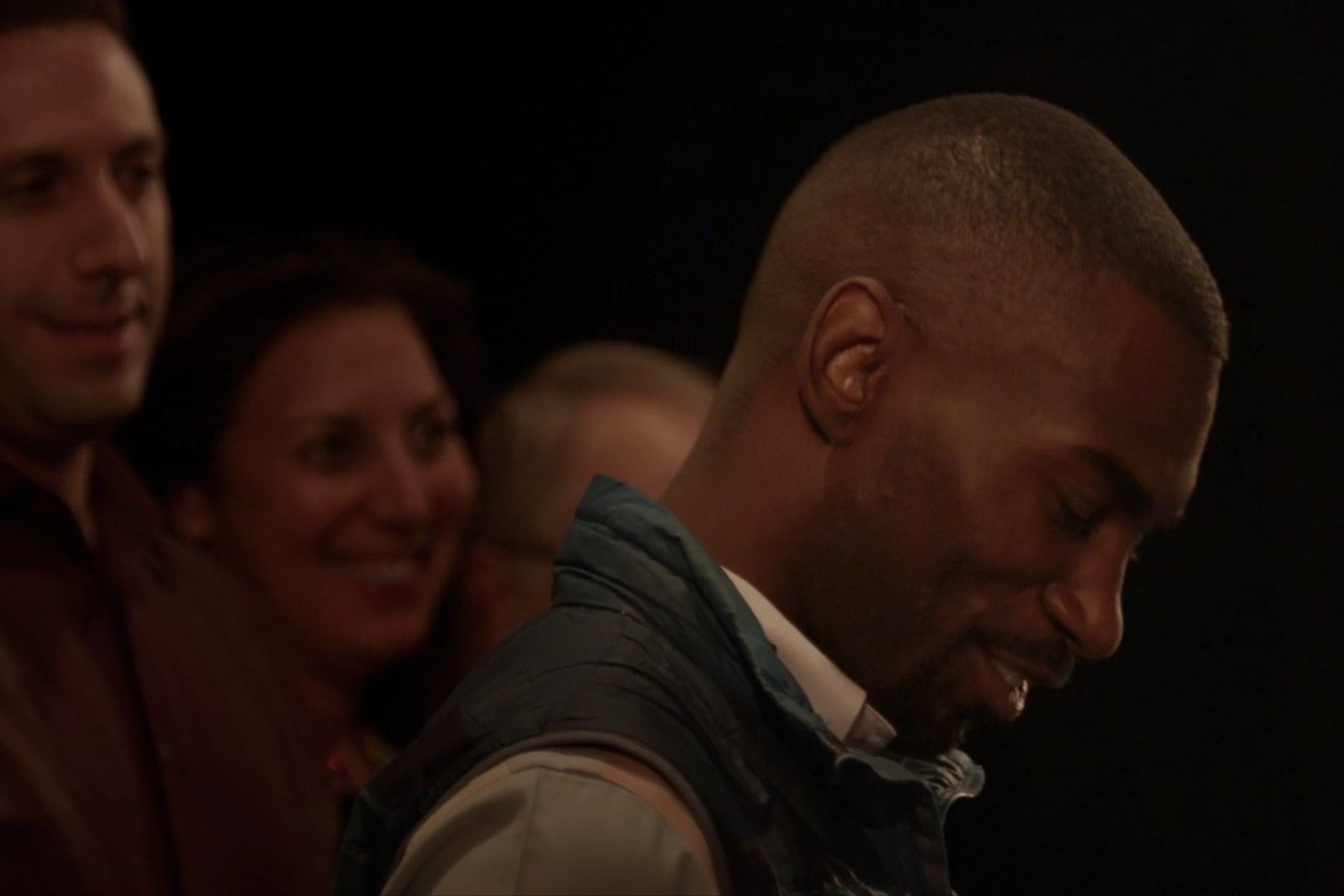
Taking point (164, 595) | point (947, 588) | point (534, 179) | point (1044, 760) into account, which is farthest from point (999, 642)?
point (534, 179)

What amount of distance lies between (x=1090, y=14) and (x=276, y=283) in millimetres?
655

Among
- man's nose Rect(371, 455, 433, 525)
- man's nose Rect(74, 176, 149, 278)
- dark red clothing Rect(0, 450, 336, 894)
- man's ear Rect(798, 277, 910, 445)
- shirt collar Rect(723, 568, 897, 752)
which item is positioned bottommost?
dark red clothing Rect(0, 450, 336, 894)

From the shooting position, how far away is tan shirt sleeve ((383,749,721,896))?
854 millimetres

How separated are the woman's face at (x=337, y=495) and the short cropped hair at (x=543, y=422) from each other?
2.4 inches

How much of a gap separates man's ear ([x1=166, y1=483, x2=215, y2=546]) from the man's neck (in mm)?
215

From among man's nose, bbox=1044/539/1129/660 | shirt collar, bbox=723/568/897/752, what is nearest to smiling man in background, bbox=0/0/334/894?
shirt collar, bbox=723/568/897/752


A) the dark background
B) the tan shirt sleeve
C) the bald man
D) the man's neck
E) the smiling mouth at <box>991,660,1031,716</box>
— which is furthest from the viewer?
the dark background

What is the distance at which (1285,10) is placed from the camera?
1490 mm

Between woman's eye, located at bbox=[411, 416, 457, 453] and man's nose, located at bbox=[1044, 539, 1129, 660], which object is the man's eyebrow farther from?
woman's eye, located at bbox=[411, 416, 457, 453]

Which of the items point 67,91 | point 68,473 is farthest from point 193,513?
point 67,91

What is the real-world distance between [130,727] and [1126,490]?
0.61m

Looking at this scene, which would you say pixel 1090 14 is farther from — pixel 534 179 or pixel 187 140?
pixel 187 140

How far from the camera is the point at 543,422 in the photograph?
1.60 meters

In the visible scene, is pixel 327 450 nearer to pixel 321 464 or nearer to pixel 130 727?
pixel 321 464
